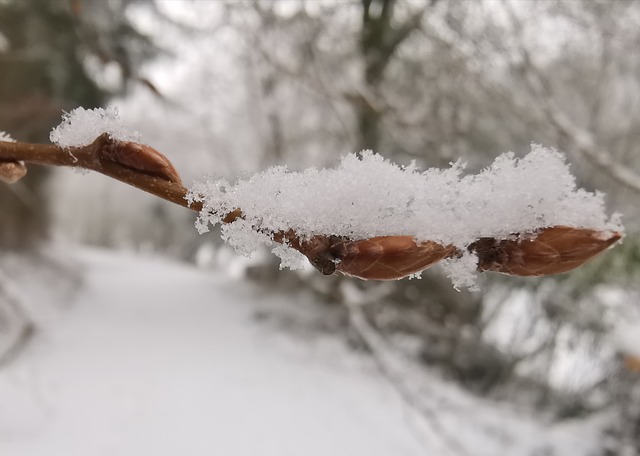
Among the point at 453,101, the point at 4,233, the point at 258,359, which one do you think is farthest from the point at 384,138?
the point at 4,233

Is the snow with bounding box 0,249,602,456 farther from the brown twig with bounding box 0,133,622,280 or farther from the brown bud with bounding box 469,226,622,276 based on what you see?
the brown bud with bounding box 469,226,622,276

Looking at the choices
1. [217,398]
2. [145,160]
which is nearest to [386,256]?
[145,160]

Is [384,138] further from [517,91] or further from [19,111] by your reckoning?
[19,111]

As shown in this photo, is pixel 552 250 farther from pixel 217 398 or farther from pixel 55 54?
pixel 55 54

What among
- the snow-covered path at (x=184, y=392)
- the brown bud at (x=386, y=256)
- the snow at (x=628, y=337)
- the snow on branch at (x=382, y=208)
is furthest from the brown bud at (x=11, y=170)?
the snow at (x=628, y=337)

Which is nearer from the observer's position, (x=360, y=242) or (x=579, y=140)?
(x=360, y=242)

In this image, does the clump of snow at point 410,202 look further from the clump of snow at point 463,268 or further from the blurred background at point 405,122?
the blurred background at point 405,122
